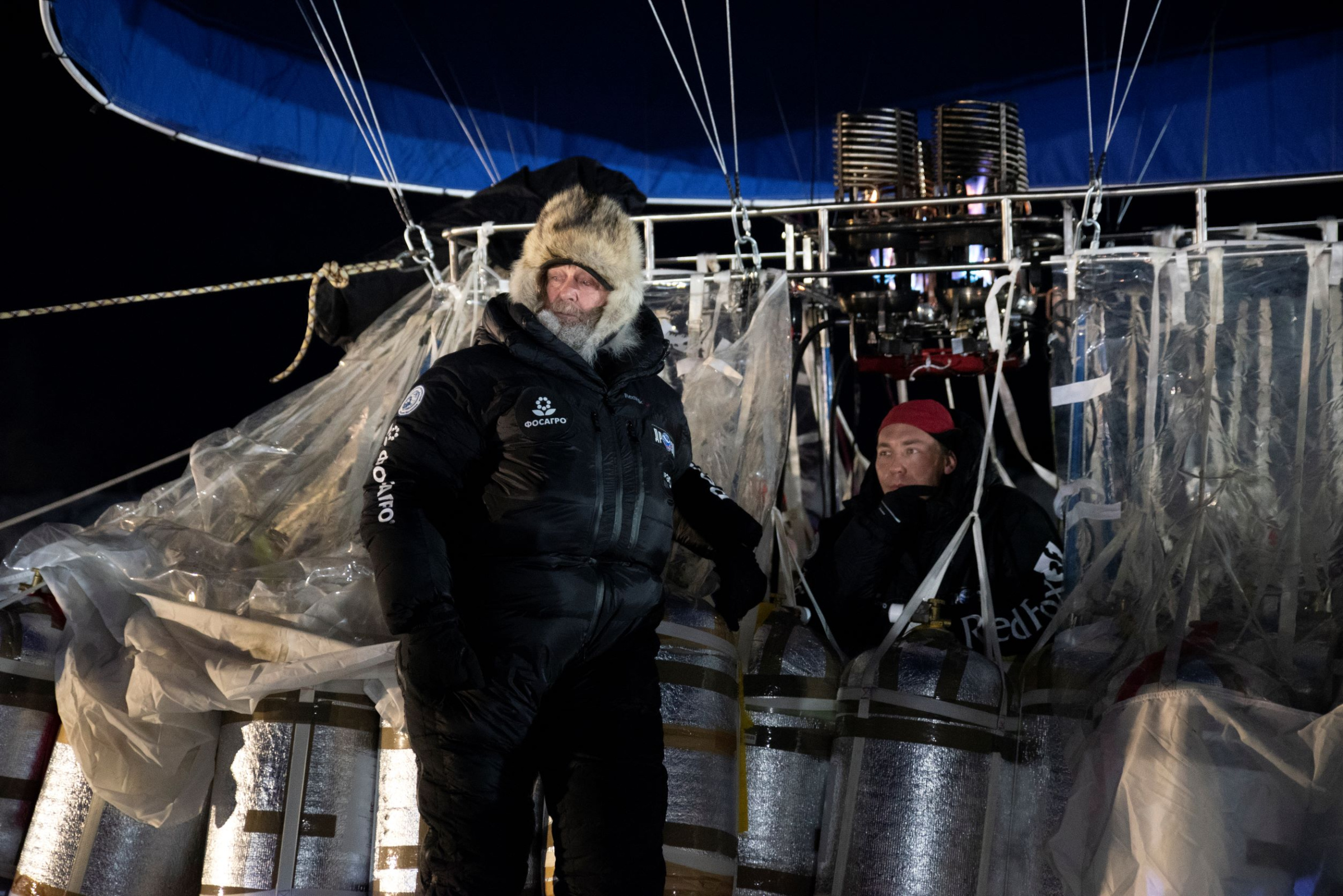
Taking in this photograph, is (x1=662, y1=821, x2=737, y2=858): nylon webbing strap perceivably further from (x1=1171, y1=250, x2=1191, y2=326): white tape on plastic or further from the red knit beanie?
(x1=1171, y1=250, x2=1191, y2=326): white tape on plastic

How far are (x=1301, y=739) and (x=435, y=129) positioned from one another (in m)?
4.66

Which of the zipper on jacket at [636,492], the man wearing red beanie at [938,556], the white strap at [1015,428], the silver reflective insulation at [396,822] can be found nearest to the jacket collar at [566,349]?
the zipper on jacket at [636,492]

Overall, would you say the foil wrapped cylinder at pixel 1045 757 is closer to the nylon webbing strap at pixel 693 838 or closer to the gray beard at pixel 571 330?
the nylon webbing strap at pixel 693 838

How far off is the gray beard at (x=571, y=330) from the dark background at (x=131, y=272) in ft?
10.9

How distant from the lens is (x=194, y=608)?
9.78 ft

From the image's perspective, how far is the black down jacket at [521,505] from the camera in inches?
85.1

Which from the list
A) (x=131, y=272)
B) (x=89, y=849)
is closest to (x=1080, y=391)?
(x=89, y=849)

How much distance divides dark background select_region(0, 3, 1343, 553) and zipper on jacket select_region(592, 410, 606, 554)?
3583 mm

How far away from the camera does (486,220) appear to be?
4.08 m

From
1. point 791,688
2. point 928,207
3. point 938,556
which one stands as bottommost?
point 791,688

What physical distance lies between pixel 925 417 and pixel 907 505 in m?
0.34

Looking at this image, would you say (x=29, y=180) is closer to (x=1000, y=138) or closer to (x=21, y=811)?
(x=21, y=811)

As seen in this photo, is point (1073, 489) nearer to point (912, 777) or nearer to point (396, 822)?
point (912, 777)

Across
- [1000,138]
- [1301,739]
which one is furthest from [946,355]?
[1301,739]
